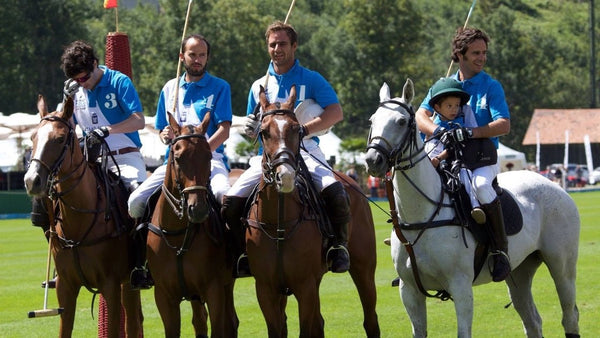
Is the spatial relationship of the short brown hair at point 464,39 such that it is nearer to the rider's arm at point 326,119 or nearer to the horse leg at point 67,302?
the rider's arm at point 326,119

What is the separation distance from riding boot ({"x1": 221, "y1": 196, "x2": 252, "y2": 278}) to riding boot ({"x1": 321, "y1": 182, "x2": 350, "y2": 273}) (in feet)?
2.42

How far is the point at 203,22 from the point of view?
7612 cm

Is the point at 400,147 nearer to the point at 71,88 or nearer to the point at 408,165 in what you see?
the point at 408,165

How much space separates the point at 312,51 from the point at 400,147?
269 ft

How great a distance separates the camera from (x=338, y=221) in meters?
9.73

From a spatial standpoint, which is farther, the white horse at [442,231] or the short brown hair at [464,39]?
the short brown hair at [464,39]

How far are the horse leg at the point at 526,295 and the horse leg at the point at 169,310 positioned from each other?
3370 millimetres

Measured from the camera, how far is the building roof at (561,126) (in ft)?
271

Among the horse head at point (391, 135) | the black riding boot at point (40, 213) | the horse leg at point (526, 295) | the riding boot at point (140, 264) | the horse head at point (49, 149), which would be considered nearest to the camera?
the horse head at point (391, 135)

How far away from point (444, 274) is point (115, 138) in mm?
3507

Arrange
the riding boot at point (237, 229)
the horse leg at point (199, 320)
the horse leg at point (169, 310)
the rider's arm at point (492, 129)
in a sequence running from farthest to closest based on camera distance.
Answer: the horse leg at point (199, 320)
the rider's arm at point (492, 129)
the riding boot at point (237, 229)
the horse leg at point (169, 310)

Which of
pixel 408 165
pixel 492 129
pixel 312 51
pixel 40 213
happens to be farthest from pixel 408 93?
pixel 312 51

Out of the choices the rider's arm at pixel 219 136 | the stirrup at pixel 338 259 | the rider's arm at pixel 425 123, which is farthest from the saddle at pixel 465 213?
the rider's arm at pixel 219 136

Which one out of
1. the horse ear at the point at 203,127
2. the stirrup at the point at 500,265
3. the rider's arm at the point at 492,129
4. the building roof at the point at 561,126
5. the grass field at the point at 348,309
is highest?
the building roof at the point at 561,126
